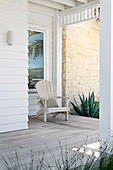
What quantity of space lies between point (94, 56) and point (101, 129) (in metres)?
5.91

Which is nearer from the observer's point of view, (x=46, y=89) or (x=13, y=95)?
(x=13, y=95)

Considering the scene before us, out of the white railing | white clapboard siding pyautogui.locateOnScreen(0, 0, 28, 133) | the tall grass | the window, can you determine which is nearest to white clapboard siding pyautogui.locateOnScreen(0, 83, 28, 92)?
white clapboard siding pyautogui.locateOnScreen(0, 0, 28, 133)

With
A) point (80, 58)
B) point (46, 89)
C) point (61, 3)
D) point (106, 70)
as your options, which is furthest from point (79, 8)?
point (106, 70)

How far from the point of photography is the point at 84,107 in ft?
21.8

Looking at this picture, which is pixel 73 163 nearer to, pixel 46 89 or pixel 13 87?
pixel 13 87

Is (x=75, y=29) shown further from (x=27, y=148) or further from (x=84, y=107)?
(x=27, y=148)

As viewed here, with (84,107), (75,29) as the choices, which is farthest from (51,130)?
(75,29)

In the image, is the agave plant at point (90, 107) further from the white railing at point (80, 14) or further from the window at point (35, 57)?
the white railing at point (80, 14)

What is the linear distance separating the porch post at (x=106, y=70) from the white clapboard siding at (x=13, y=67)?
243cm

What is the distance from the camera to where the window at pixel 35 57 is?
6.68 m

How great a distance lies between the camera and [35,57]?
6.79m

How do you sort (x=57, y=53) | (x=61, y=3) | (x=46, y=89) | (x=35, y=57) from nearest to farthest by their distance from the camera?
(x=46, y=89) → (x=61, y=3) → (x=35, y=57) → (x=57, y=53)

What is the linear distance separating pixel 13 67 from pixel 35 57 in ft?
7.48

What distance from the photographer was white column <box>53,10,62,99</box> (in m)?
6.97
